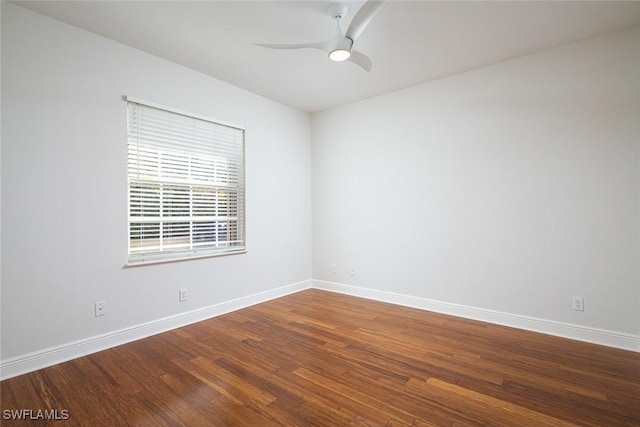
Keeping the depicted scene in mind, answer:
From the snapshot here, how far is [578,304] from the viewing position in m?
2.76

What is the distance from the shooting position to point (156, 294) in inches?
117

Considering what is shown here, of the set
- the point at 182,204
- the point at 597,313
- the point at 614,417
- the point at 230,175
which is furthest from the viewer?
the point at 230,175

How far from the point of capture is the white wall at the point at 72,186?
2197mm

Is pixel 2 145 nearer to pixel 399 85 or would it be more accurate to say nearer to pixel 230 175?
pixel 230 175

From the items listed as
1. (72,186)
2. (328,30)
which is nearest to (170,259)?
(72,186)

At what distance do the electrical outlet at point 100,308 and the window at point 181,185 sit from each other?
1.39 feet

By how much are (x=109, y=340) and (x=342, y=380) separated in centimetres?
206

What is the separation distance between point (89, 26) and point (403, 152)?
3344 mm

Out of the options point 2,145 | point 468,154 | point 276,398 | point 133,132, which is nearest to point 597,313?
point 468,154

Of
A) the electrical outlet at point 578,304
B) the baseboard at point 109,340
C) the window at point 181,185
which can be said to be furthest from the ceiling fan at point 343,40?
the electrical outlet at point 578,304

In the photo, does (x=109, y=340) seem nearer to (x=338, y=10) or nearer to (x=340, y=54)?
(x=340, y=54)

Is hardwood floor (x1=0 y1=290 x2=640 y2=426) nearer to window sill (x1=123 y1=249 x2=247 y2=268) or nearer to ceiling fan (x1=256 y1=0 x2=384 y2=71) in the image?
window sill (x1=123 y1=249 x2=247 y2=268)

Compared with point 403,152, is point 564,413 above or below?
below

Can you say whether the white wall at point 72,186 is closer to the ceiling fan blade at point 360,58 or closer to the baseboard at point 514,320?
the ceiling fan blade at point 360,58
